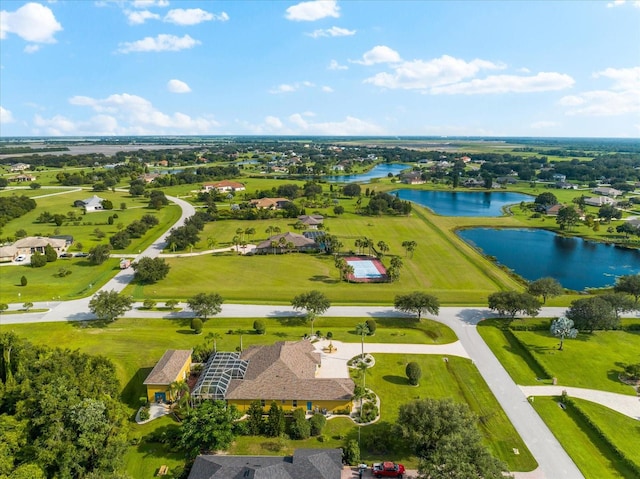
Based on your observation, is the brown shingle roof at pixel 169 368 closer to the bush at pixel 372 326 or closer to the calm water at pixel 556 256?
the bush at pixel 372 326

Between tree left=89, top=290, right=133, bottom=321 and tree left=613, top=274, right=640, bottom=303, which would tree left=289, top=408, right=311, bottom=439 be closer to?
tree left=89, top=290, right=133, bottom=321

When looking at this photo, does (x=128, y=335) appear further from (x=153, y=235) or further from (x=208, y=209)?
(x=208, y=209)

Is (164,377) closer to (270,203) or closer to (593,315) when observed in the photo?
Result: (593,315)

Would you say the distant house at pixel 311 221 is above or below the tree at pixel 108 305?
above

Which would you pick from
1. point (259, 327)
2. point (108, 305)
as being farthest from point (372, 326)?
point (108, 305)

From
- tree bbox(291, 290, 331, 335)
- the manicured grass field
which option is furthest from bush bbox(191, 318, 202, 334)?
the manicured grass field

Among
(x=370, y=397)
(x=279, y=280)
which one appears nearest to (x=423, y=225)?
(x=279, y=280)

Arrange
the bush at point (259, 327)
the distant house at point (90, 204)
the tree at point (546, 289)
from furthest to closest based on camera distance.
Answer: the distant house at point (90, 204) → the tree at point (546, 289) → the bush at point (259, 327)

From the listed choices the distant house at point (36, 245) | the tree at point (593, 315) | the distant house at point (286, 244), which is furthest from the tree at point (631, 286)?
the distant house at point (36, 245)
